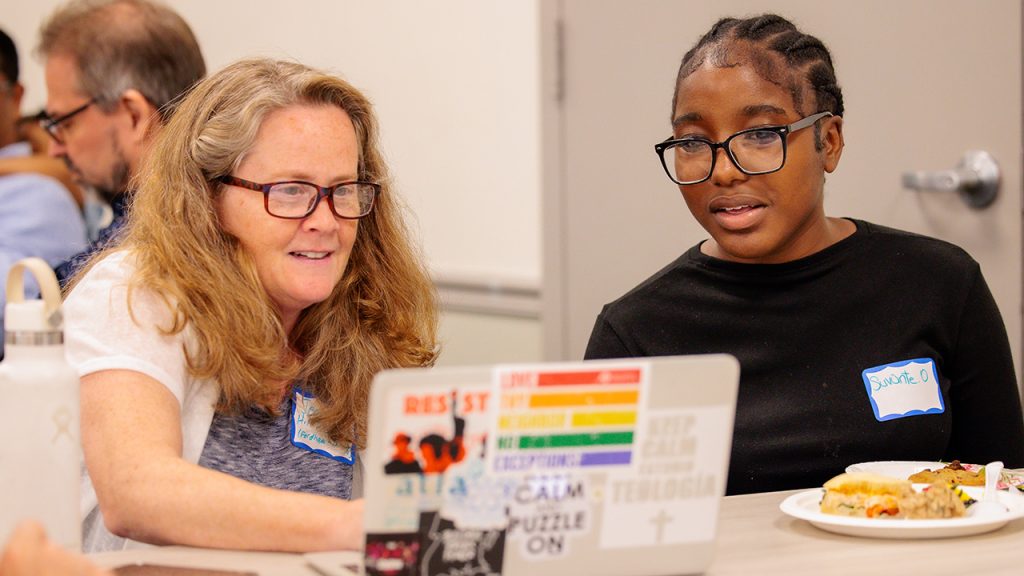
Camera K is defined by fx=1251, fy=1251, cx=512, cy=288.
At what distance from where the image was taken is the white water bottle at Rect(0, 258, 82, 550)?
107cm

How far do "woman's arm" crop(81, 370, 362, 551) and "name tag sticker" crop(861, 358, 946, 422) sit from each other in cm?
82

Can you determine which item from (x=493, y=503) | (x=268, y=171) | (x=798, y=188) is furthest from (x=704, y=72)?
(x=493, y=503)

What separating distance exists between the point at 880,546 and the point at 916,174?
146 centimetres

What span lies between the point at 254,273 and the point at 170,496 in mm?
410

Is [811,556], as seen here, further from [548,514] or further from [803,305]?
[803,305]

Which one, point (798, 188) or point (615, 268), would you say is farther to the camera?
point (615, 268)

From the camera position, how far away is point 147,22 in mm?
2666

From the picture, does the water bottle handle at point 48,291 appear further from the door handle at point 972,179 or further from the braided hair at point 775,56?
the door handle at point 972,179

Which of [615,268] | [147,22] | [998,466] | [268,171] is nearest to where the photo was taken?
[998,466]

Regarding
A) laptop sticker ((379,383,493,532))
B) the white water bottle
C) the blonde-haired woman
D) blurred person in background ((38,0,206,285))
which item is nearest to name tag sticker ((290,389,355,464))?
the blonde-haired woman

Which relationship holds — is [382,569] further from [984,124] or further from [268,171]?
[984,124]

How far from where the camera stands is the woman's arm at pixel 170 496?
3.92 feet

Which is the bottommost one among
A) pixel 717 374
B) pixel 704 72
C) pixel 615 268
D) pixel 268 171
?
pixel 615 268

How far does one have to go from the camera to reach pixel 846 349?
69.5 inches
